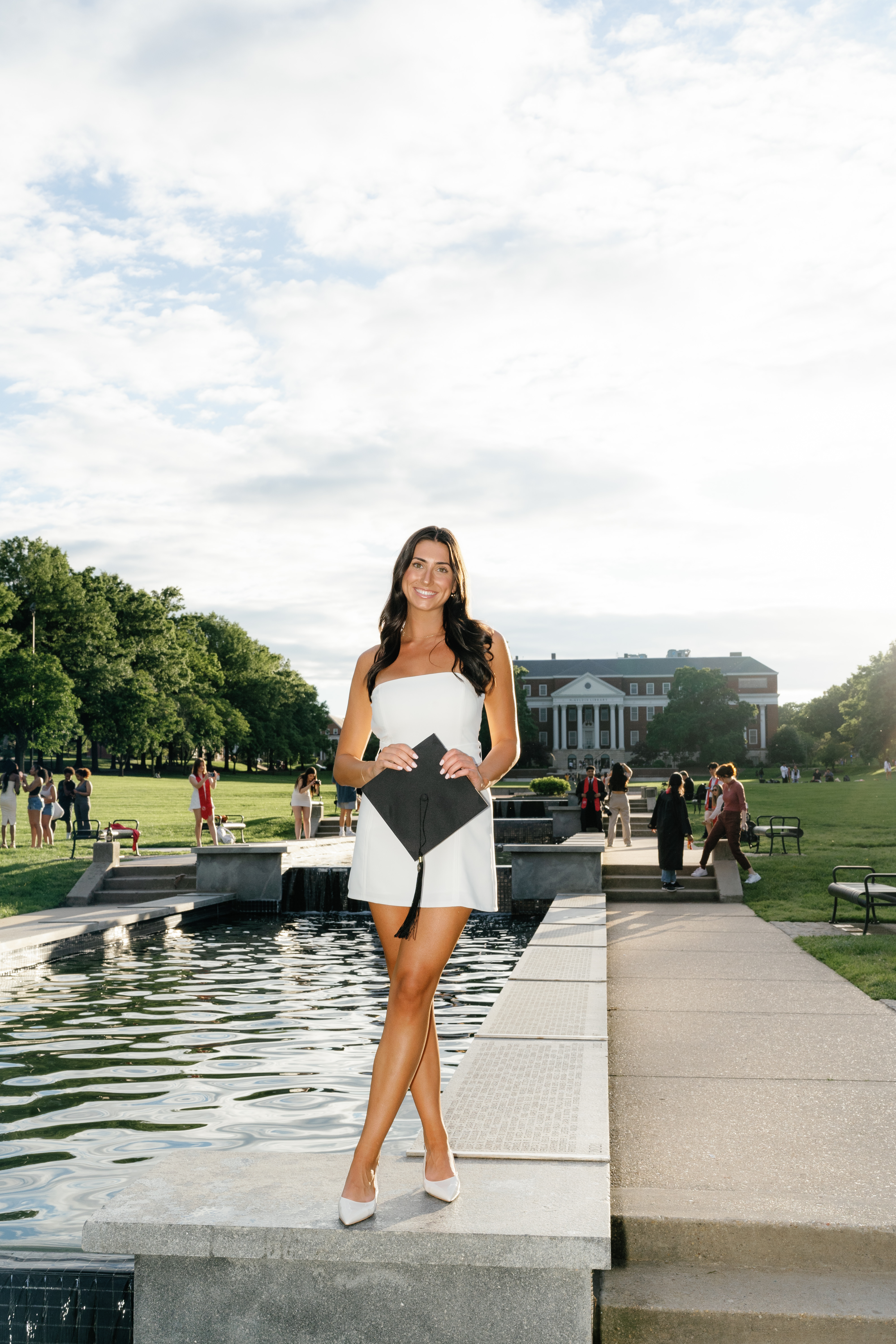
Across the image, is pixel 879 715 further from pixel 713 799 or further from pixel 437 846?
pixel 437 846

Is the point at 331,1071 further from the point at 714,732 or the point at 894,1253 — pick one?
the point at 714,732

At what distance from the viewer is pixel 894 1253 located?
12.1 feet

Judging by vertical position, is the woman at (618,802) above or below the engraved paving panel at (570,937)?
above

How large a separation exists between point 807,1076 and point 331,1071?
297 cm

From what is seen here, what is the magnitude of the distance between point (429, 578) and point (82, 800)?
73.6 ft

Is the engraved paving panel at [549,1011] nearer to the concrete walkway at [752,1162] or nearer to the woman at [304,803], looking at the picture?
the concrete walkway at [752,1162]

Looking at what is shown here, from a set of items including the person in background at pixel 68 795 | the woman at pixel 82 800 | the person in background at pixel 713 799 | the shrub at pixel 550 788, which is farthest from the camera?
the shrub at pixel 550 788

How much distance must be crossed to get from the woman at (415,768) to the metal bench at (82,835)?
58.0ft

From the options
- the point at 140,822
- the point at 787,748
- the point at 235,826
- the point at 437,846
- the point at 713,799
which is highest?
the point at 787,748

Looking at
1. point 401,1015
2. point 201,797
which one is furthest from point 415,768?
point 201,797

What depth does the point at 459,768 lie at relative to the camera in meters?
3.35

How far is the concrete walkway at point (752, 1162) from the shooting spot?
11.3 ft

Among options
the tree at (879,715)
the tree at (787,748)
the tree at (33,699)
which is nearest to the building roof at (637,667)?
the tree at (787,748)

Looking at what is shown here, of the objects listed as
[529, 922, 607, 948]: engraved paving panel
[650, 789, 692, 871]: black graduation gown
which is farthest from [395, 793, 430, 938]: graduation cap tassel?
[650, 789, 692, 871]: black graduation gown
